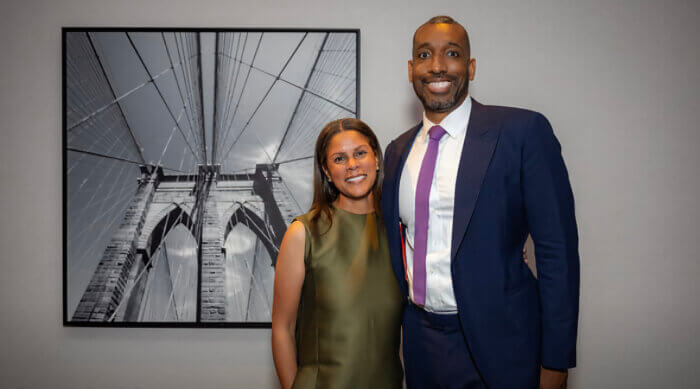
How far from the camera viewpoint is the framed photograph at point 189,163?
2.09m

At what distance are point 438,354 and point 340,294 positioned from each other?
38 cm

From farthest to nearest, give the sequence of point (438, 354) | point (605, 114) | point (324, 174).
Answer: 1. point (605, 114)
2. point (324, 174)
3. point (438, 354)

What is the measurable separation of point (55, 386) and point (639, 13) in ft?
12.3

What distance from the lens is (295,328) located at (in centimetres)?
146

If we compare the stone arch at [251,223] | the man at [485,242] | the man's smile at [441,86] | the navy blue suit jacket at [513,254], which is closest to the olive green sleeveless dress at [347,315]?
the man at [485,242]

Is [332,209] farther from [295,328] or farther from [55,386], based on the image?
[55,386]

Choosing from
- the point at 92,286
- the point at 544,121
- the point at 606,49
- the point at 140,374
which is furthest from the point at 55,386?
the point at 606,49

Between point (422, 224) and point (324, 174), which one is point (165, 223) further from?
point (422, 224)

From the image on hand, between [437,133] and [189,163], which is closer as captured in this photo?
[437,133]

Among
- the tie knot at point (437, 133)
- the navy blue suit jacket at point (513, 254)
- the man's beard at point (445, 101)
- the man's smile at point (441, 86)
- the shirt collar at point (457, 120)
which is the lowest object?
the navy blue suit jacket at point (513, 254)

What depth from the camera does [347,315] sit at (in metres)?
1.38

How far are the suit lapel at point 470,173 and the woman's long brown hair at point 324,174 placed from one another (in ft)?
1.24

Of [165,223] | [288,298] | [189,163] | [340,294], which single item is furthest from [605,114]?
[165,223]

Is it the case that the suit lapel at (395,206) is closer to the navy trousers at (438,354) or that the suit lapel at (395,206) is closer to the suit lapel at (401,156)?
the suit lapel at (401,156)
